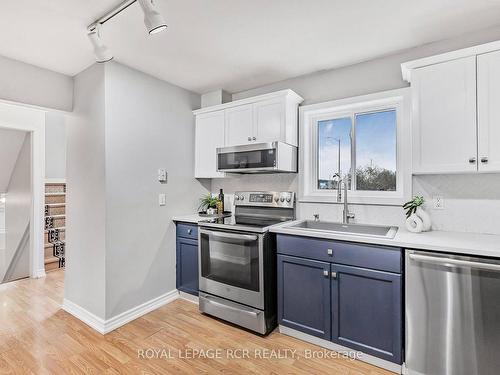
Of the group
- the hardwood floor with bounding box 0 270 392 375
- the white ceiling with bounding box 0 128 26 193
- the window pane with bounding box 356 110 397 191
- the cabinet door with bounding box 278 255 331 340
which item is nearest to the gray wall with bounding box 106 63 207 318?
the hardwood floor with bounding box 0 270 392 375

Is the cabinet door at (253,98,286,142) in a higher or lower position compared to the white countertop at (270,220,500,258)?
higher

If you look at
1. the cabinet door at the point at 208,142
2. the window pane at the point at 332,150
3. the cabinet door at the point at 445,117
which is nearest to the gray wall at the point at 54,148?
the cabinet door at the point at 208,142

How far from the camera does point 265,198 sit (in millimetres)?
3023

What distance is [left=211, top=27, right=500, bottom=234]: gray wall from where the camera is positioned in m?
2.04

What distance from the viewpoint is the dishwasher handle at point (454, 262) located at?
153 cm

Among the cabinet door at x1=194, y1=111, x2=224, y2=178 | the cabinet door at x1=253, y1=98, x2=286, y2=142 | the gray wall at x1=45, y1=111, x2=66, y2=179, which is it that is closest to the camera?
the cabinet door at x1=253, y1=98, x2=286, y2=142

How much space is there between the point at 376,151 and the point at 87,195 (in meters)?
2.77

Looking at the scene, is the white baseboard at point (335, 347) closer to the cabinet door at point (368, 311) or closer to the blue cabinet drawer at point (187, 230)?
the cabinet door at point (368, 311)

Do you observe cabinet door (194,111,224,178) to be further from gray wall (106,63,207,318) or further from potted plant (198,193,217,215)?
potted plant (198,193,217,215)

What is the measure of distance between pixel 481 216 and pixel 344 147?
121cm

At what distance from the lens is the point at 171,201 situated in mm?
3072

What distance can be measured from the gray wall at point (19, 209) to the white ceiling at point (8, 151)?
0.06m

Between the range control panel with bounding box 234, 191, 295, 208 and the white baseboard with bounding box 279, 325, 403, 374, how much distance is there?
1.18m

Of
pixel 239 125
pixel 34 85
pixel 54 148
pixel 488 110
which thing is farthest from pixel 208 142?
pixel 54 148
